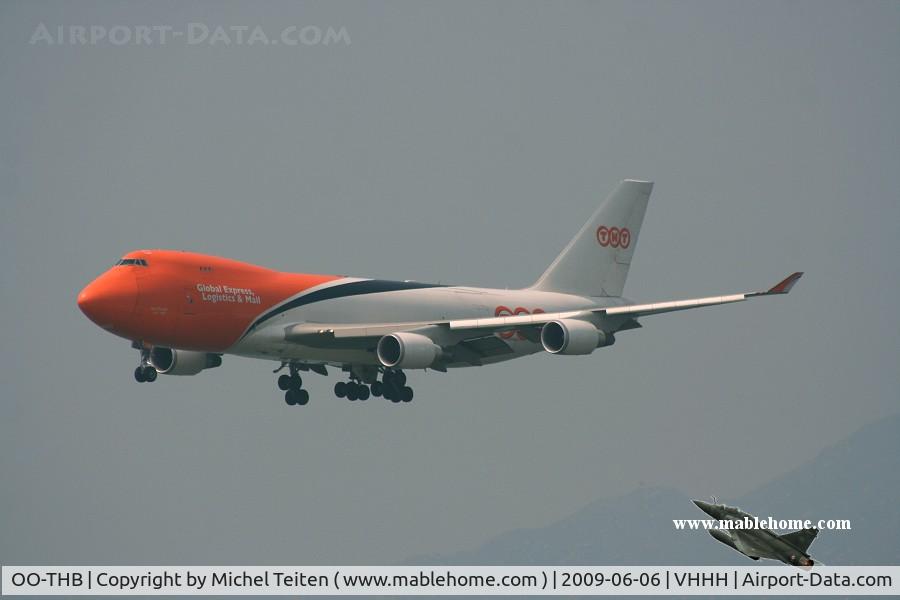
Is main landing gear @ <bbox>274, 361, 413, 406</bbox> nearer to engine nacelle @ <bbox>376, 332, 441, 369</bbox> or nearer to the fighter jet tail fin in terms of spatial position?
engine nacelle @ <bbox>376, 332, 441, 369</bbox>

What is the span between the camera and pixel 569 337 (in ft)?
189

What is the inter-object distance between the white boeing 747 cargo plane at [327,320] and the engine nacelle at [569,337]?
51mm

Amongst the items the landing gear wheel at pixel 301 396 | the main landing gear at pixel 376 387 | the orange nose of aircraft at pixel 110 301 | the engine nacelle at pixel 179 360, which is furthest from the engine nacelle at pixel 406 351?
the orange nose of aircraft at pixel 110 301

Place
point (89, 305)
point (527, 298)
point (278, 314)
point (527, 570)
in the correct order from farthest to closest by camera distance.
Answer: point (527, 298) → point (278, 314) → point (89, 305) → point (527, 570)

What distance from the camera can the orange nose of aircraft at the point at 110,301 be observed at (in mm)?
53562

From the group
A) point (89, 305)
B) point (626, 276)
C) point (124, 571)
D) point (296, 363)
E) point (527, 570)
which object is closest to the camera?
point (527, 570)

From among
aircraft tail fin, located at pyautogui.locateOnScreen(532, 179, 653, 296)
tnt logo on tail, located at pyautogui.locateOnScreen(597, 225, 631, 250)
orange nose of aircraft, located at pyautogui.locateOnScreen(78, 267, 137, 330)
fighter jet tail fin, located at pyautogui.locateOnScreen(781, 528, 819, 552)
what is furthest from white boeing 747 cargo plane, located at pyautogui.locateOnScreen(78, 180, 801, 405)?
fighter jet tail fin, located at pyautogui.locateOnScreen(781, 528, 819, 552)

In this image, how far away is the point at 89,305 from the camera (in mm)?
53625

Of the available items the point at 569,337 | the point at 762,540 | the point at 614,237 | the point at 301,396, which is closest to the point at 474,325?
the point at 569,337

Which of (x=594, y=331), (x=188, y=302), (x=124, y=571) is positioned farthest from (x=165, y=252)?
(x=124, y=571)

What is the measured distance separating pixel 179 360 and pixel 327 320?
22.0 feet

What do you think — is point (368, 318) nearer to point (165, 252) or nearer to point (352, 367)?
point (352, 367)

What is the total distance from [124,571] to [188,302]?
352 ft

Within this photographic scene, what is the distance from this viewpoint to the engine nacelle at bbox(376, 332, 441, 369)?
5778 cm
